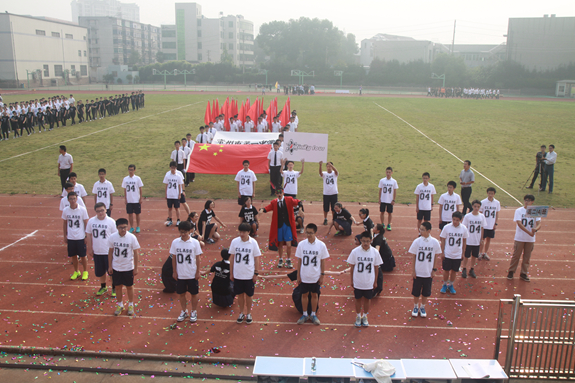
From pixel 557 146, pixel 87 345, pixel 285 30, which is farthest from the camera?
pixel 285 30

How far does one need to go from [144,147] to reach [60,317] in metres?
17.2

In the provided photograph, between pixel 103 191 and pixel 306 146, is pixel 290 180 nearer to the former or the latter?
pixel 306 146

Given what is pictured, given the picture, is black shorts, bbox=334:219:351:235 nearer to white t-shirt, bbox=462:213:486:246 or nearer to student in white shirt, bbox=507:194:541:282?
white t-shirt, bbox=462:213:486:246

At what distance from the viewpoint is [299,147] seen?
13883 mm

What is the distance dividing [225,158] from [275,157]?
7.47 feet

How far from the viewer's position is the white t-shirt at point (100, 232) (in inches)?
319

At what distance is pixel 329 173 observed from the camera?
39.9ft

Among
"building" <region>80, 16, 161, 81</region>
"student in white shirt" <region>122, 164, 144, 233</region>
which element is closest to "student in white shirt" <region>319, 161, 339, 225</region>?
"student in white shirt" <region>122, 164, 144, 233</region>

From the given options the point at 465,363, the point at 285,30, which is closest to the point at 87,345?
the point at 465,363

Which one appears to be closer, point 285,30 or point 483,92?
point 483,92

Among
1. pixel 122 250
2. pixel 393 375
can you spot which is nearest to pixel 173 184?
pixel 122 250

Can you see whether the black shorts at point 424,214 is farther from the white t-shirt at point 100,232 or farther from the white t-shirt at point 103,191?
the white t-shirt at point 103,191

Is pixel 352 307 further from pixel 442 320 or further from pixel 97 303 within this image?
pixel 97 303

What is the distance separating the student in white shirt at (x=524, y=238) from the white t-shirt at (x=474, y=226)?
78cm
